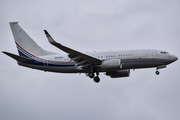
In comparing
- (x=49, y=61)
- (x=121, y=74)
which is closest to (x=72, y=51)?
(x=49, y=61)

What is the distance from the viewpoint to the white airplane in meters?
44.0

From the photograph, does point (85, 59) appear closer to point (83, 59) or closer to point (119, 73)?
point (83, 59)

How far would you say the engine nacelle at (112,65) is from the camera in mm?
43528

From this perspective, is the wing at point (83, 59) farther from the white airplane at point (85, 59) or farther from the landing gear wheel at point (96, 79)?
the landing gear wheel at point (96, 79)

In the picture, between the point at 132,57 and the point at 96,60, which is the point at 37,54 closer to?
the point at 96,60

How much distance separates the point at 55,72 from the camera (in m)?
48.1

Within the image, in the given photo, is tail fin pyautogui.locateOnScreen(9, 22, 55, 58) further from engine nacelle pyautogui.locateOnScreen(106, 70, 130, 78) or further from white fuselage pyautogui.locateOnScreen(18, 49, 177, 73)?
engine nacelle pyautogui.locateOnScreen(106, 70, 130, 78)

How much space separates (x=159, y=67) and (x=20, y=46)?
21208mm

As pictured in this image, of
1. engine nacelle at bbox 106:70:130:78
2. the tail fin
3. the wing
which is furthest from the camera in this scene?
engine nacelle at bbox 106:70:130:78

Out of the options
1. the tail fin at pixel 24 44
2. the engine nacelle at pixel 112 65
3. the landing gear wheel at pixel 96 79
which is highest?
the tail fin at pixel 24 44

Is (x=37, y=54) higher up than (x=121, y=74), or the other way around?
(x=37, y=54)

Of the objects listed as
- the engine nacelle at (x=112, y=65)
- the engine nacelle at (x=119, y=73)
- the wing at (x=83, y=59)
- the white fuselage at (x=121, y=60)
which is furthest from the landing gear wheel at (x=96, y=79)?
the engine nacelle at (x=112, y=65)

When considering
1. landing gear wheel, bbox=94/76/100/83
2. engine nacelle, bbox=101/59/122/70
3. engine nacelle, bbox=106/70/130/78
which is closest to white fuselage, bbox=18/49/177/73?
engine nacelle, bbox=101/59/122/70

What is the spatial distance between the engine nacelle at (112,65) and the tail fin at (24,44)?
31.6ft
